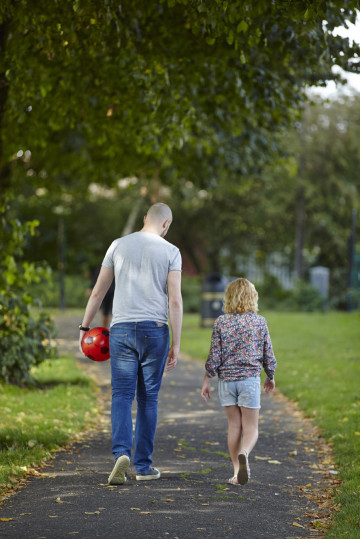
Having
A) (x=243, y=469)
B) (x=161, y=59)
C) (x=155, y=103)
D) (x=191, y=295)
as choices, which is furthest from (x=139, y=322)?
(x=191, y=295)

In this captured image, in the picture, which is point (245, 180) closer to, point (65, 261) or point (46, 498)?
point (46, 498)

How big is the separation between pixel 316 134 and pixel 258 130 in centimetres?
1938

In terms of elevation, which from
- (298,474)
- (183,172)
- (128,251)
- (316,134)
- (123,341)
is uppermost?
(316,134)

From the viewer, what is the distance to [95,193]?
39156mm

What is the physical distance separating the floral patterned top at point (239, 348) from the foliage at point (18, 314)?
3.75 meters

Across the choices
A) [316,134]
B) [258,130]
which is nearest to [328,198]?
[316,134]

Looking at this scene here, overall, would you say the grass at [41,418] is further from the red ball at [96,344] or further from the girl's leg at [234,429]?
the girl's leg at [234,429]

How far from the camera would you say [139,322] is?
5512 mm

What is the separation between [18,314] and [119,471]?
4.34m

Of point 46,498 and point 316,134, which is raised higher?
point 316,134

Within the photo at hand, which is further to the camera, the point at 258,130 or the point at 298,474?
the point at 258,130

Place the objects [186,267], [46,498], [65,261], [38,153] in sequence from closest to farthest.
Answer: [46,498], [38,153], [65,261], [186,267]

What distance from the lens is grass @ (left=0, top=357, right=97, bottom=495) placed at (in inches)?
250

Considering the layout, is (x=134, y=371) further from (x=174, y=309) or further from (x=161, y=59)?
(x=161, y=59)
